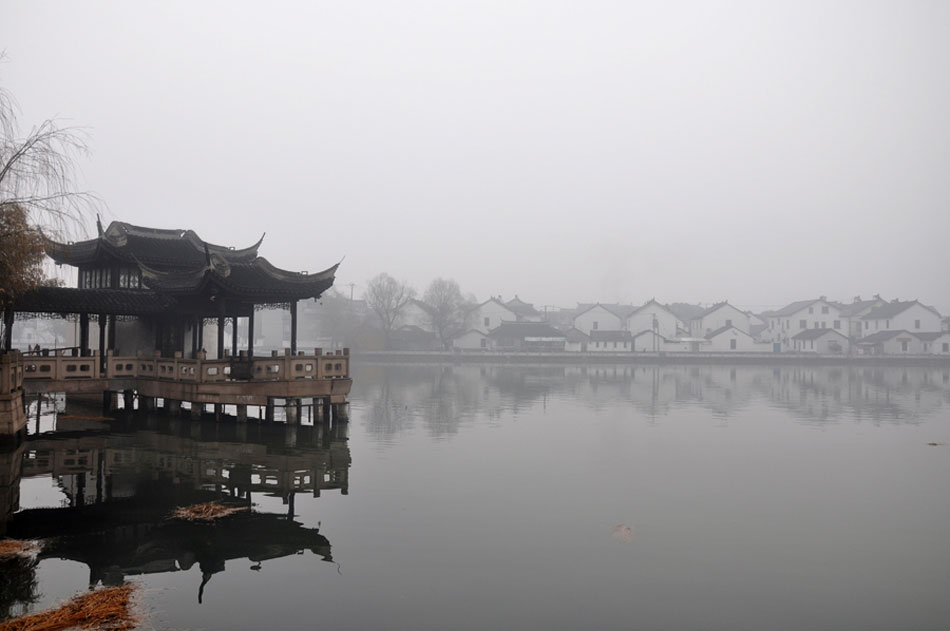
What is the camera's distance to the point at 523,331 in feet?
266

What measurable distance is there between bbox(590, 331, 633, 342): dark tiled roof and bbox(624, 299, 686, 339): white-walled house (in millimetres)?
3654

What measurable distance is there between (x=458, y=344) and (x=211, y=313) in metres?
58.7

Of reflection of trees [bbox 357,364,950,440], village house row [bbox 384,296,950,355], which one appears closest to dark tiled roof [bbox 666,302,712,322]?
village house row [bbox 384,296,950,355]

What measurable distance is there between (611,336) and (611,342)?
0.86 meters

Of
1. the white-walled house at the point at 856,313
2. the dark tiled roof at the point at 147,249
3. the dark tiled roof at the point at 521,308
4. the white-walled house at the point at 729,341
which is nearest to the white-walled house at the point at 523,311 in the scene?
the dark tiled roof at the point at 521,308

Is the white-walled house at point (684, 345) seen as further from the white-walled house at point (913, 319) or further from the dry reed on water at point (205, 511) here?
the dry reed on water at point (205, 511)

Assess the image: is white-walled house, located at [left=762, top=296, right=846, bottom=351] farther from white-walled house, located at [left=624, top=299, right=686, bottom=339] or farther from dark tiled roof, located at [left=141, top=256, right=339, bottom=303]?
dark tiled roof, located at [left=141, top=256, right=339, bottom=303]

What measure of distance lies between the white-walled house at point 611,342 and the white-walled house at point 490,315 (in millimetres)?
14134

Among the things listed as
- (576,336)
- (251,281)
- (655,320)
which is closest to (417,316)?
(576,336)

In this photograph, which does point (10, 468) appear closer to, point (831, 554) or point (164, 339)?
point (164, 339)

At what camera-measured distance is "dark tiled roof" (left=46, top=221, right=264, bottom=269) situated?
974 inches

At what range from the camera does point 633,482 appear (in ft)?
48.5

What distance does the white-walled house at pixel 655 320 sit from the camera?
81.3m

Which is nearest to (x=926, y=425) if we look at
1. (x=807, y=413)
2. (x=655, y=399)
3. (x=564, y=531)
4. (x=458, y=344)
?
(x=807, y=413)
